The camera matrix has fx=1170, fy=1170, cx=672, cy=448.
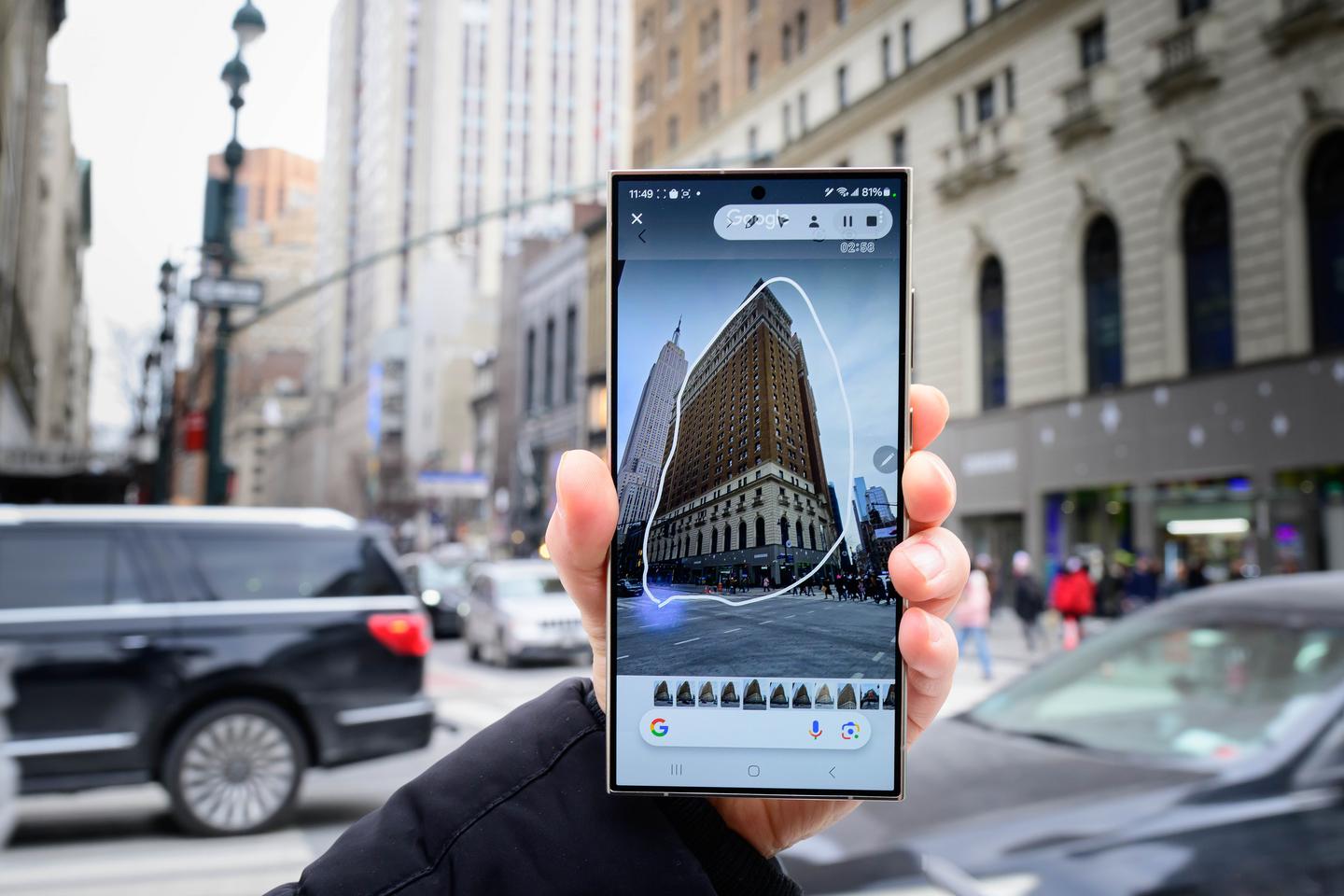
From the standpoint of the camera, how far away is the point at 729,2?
3566cm

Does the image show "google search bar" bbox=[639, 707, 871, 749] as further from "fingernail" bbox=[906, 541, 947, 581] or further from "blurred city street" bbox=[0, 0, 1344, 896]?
"fingernail" bbox=[906, 541, 947, 581]

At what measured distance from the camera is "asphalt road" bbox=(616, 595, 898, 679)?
134cm

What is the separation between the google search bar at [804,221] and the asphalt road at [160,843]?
3571mm

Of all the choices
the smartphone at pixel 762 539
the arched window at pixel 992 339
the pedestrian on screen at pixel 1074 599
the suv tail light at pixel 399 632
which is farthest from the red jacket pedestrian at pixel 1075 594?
the smartphone at pixel 762 539

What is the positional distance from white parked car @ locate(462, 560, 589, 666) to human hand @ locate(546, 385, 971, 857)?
15697 mm

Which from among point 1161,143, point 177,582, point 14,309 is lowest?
point 177,582

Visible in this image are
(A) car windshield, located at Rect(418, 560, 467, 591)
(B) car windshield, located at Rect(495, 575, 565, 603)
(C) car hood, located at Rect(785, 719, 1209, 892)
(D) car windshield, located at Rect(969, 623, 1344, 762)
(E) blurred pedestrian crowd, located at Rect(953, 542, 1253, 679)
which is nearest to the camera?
(C) car hood, located at Rect(785, 719, 1209, 892)

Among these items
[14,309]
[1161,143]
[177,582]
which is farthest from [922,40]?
[177,582]

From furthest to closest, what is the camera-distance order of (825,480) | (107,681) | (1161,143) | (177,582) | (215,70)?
1. (1161,143)
2. (177,582)
3. (107,681)
4. (215,70)
5. (825,480)

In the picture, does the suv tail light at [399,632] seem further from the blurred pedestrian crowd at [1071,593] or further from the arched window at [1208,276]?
the arched window at [1208,276]

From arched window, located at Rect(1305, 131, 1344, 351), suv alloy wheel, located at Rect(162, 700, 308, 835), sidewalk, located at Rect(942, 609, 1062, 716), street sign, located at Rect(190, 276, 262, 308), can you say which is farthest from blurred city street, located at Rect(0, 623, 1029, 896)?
arched window, located at Rect(1305, 131, 1344, 351)

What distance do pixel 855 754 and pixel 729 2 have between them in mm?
37051

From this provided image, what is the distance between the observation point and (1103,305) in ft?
96.2

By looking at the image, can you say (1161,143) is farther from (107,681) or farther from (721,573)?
(721,573)
